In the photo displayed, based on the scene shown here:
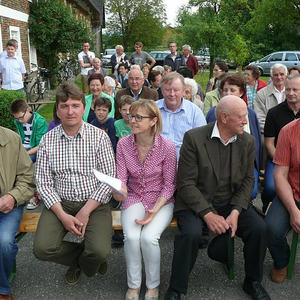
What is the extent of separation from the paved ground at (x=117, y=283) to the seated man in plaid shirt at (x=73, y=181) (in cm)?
14

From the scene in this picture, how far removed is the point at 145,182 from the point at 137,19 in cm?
3435

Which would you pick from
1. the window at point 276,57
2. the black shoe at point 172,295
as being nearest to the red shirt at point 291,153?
the black shoe at point 172,295

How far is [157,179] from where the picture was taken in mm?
3254

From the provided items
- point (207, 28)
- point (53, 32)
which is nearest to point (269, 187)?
point (53, 32)

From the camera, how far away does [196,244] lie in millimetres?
2922

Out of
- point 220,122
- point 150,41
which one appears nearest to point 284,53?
point 150,41

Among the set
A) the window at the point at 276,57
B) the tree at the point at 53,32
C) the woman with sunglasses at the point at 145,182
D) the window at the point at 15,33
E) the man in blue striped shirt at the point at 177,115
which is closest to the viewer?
the woman with sunglasses at the point at 145,182

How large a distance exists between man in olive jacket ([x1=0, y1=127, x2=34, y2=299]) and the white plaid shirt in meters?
0.15

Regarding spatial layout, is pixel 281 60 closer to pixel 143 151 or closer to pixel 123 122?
pixel 123 122

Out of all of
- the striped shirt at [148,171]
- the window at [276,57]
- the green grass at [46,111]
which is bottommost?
the green grass at [46,111]

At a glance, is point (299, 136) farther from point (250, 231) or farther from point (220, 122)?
point (250, 231)

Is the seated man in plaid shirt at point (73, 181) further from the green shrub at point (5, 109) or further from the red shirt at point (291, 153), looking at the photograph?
the green shrub at point (5, 109)

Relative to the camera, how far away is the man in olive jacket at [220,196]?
2.95 metres

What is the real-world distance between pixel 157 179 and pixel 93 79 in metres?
2.79
